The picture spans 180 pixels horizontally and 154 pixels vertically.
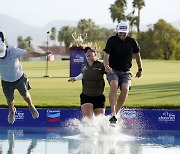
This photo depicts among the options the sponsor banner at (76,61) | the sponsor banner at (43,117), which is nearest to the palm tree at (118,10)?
the sponsor banner at (76,61)

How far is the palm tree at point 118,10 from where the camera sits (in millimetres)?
73875

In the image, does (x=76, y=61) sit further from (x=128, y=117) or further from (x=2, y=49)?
(x=2, y=49)

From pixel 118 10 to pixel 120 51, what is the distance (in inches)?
2531

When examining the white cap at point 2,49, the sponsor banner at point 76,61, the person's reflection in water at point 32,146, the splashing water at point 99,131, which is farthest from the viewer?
the sponsor banner at point 76,61

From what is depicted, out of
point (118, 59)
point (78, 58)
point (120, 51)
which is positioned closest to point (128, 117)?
point (118, 59)

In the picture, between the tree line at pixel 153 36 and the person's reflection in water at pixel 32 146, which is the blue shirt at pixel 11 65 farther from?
the tree line at pixel 153 36

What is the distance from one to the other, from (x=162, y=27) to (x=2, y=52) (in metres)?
62.5

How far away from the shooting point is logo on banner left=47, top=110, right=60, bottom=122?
1368cm

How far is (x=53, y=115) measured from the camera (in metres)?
13.7

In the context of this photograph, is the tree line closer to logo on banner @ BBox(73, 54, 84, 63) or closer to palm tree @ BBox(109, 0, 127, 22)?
palm tree @ BBox(109, 0, 127, 22)

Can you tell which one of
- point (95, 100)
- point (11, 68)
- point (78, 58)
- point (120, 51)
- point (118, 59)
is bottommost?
point (78, 58)

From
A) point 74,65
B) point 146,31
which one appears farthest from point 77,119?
point 146,31

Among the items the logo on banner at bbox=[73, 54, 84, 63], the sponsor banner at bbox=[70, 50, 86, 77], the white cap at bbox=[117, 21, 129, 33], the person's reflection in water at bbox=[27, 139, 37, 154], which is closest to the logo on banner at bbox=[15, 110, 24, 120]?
the person's reflection in water at bbox=[27, 139, 37, 154]

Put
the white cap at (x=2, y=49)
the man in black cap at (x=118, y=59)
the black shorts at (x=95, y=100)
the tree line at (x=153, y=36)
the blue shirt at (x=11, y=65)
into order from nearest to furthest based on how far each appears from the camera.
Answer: the white cap at (x=2, y=49)
the blue shirt at (x=11, y=65)
the man in black cap at (x=118, y=59)
the black shorts at (x=95, y=100)
the tree line at (x=153, y=36)
